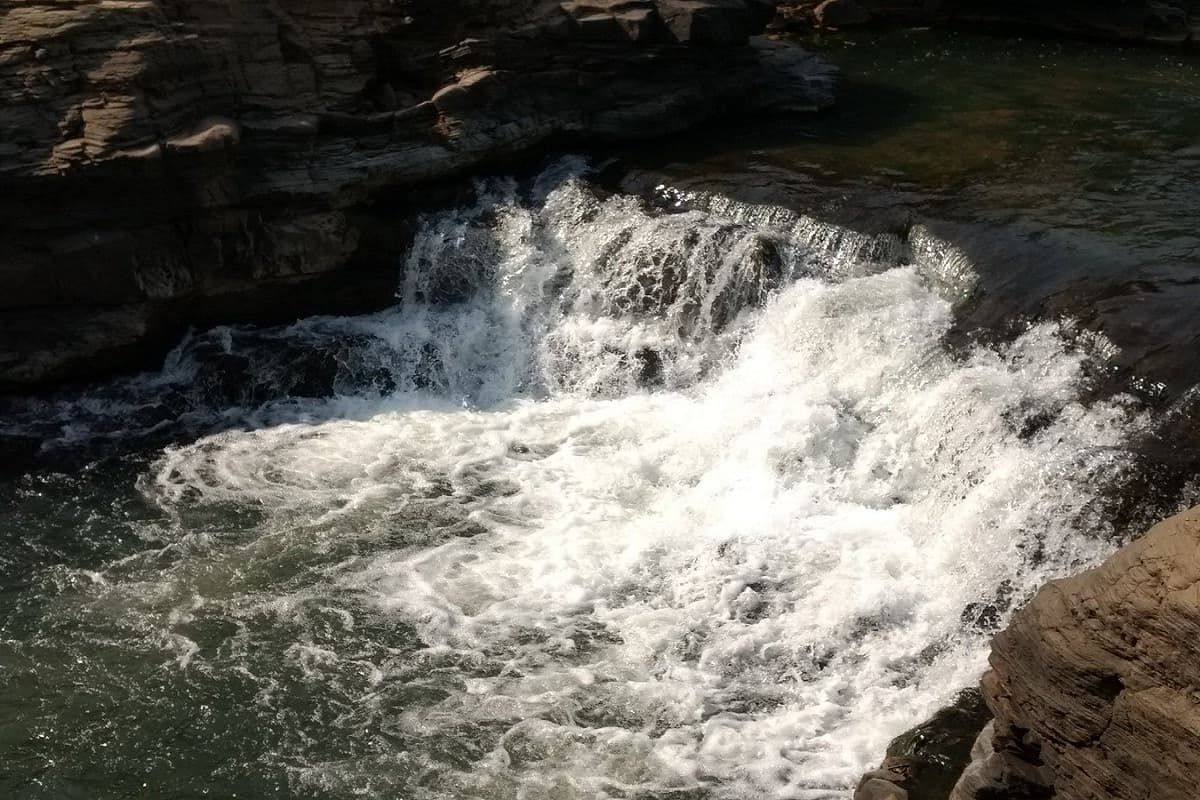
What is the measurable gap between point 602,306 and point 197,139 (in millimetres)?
3913

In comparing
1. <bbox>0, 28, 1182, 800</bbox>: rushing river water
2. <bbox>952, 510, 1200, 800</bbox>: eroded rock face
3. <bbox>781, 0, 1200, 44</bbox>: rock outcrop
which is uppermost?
<bbox>781, 0, 1200, 44</bbox>: rock outcrop

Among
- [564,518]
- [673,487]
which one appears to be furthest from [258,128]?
[673,487]

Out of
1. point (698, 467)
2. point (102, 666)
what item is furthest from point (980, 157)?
point (102, 666)

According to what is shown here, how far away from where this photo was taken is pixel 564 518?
10234 mm

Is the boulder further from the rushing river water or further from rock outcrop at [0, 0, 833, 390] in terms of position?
the rushing river water

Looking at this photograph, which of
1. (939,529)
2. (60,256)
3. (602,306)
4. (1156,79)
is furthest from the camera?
(1156,79)

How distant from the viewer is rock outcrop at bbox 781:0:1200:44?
18.3 metres

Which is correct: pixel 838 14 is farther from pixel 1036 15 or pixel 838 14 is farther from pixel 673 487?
pixel 673 487

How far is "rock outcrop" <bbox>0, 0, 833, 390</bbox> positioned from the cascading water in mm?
543

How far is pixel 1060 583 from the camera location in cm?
582

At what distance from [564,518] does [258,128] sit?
4939 mm

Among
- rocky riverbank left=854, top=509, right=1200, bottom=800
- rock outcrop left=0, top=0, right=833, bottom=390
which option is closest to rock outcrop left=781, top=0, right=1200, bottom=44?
rock outcrop left=0, top=0, right=833, bottom=390

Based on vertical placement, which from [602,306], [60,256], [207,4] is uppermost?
[207,4]

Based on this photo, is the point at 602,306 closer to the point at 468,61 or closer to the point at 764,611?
the point at 468,61
